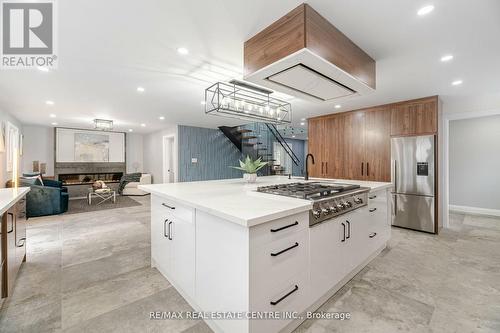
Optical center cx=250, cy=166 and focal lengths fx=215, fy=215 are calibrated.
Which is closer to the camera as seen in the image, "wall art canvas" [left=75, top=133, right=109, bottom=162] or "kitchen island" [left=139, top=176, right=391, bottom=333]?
"kitchen island" [left=139, top=176, right=391, bottom=333]

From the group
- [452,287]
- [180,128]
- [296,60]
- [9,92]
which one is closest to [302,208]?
[296,60]

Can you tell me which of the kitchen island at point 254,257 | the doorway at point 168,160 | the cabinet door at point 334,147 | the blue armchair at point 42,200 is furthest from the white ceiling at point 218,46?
the doorway at point 168,160

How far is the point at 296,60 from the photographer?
166 centimetres

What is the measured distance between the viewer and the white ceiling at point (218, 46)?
5.31 ft

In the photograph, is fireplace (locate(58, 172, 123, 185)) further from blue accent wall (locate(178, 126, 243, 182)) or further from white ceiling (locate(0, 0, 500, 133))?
white ceiling (locate(0, 0, 500, 133))

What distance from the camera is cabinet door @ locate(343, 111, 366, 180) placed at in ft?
15.1

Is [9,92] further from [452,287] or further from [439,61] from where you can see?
[452,287]

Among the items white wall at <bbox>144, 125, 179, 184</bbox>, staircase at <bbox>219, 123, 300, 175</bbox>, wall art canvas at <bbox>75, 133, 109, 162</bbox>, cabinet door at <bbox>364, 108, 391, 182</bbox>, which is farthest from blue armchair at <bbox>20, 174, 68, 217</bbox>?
cabinet door at <bbox>364, 108, 391, 182</bbox>

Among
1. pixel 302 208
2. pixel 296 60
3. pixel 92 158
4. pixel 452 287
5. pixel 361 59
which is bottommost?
pixel 452 287

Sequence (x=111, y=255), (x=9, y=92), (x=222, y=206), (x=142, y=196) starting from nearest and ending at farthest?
(x=222, y=206) < (x=111, y=255) < (x=9, y=92) < (x=142, y=196)

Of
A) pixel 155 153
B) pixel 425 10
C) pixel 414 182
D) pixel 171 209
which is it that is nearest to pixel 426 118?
pixel 414 182

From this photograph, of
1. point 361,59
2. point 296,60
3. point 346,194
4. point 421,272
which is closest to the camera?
point 296,60

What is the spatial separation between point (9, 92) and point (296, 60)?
480 centimetres

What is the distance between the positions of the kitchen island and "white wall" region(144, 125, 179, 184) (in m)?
5.60
